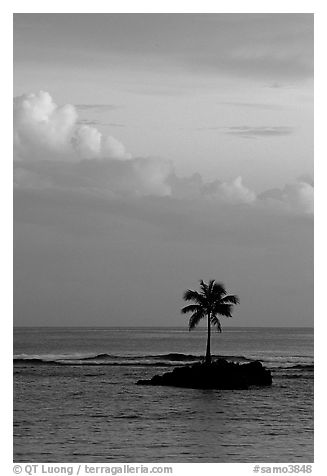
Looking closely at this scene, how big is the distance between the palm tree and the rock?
112 centimetres

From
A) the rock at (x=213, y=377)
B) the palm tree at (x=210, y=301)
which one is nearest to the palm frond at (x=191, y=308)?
the palm tree at (x=210, y=301)

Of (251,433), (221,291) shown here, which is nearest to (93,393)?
(221,291)

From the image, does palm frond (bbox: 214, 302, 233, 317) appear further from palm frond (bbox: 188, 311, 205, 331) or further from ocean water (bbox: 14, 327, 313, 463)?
ocean water (bbox: 14, 327, 313, 463)

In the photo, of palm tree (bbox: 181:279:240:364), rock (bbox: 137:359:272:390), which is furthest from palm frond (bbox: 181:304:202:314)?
rock (bbox: 137:359:272:390)

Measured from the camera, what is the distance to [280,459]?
16.5 metres

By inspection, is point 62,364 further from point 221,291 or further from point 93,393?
point 221,291

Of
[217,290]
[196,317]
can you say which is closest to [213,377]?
[196,317]

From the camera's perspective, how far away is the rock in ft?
74.1

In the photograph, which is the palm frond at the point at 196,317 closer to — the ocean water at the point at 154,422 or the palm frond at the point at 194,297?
the palm frond at the point at 194,297

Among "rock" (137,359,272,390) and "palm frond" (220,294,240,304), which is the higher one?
"palm frond" (220,294,240,304)

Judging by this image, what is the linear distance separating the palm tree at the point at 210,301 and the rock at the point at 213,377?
112cm

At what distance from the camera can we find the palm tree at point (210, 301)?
22.6 m

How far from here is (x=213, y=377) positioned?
888 inches
